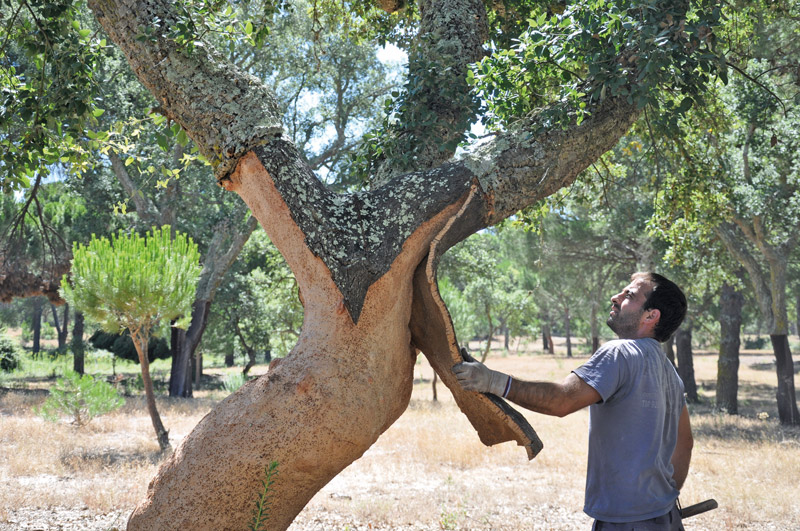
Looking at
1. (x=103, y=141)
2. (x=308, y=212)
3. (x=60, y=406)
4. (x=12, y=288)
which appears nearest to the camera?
(x=308, y=212)

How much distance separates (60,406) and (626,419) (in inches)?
487

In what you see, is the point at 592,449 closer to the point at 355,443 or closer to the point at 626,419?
the point at 626,419

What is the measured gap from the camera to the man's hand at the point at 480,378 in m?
2.64

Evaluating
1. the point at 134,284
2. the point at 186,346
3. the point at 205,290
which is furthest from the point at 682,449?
the point at 186,346

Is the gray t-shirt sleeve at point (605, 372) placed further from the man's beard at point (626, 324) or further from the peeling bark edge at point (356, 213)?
the peeling bark edge at point (356, 213)

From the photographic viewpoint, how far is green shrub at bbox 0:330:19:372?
27797 mm

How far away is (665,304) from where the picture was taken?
289 cm

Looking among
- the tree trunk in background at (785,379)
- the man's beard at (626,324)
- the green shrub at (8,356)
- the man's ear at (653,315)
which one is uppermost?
the man's ear at (653,315)

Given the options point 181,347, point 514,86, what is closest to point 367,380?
point 514,86

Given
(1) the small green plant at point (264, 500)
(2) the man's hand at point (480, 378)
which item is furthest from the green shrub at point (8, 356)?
(2) the man's hand at point (480, 378)

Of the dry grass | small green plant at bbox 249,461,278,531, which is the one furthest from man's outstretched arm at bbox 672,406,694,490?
the dry grass

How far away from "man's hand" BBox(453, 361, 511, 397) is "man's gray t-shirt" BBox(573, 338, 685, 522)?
1.12 feet

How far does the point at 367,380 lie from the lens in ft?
9.24

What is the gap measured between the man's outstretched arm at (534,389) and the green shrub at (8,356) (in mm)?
30300
